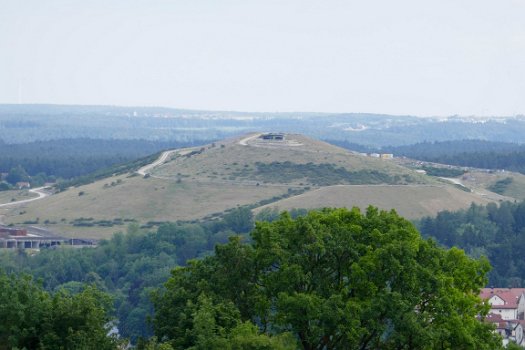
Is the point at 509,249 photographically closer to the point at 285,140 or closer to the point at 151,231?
the point at 151,231

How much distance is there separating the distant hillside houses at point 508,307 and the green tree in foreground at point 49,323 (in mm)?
60650

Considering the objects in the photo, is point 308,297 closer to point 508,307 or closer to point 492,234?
point 508,307

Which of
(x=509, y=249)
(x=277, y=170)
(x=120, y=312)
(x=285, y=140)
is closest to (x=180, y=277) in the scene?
(x=120, y=312)

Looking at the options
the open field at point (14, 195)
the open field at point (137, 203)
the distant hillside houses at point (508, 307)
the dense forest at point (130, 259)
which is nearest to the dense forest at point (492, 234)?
the distant hillside houses at point (508, 307)

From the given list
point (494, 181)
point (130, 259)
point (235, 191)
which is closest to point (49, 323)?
point (130, 259)

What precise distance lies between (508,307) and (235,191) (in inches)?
2607

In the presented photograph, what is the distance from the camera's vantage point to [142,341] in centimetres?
4041

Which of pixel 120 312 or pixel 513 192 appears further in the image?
pixel 513 192

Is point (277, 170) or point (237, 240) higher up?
point (237, 240)

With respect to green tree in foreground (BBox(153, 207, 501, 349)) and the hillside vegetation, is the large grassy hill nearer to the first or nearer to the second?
the hillside vegetation

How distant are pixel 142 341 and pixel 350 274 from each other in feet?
21.6

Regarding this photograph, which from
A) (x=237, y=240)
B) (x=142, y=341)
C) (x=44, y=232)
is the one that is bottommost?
(x=44, y=232)

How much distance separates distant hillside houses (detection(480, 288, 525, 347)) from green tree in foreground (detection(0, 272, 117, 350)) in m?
60.6

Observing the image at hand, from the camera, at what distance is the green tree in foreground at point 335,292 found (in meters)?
38.1
